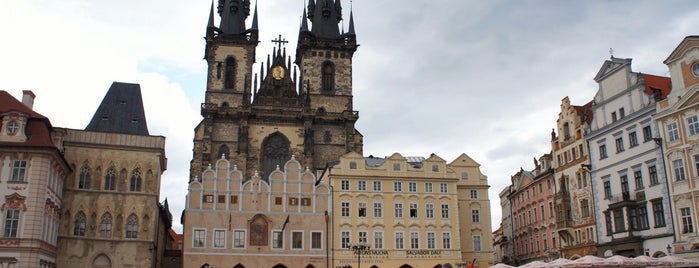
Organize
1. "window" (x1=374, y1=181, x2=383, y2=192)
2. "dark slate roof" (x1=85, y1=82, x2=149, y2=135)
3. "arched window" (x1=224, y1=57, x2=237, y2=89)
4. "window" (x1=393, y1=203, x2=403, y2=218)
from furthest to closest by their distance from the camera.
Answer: "arched window" (x1=224, y1=57, x2=237, y2=89) < "window" (x1=374, y1=181, x2=383, y2=192) < "window" (x1=393, y1=203, x2=403, y2=218) < "dark slate roof" (x1=85, y1=82, x2=149, y2=135)

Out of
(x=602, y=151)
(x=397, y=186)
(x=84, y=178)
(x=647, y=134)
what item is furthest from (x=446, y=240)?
(x=84, y=178)

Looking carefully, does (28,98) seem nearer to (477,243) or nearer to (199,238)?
(199,238)

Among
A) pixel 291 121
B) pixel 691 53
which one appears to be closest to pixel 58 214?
pixel 291 121

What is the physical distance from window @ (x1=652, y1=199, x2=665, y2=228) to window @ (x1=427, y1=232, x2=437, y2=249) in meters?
16.9

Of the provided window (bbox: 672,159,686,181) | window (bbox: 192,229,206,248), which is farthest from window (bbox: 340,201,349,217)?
window (bbox: 672,159,686,181)

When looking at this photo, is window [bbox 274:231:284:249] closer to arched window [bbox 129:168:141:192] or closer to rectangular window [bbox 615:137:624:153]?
arched window [bbox 129:168:141:192]

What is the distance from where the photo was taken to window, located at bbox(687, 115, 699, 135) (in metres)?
36.2

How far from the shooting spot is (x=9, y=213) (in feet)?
116

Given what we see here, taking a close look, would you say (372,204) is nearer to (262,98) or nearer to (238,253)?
(238,253)

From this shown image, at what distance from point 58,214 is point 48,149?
19.4 feet

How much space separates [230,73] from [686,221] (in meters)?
47.9

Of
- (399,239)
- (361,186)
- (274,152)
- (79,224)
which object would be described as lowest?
(399,239)

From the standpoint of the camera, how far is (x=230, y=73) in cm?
7038

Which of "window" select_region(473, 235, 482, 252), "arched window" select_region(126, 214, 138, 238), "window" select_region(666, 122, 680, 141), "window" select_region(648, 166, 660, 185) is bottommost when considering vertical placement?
"window" select_region(473, 235, 482, 252)
